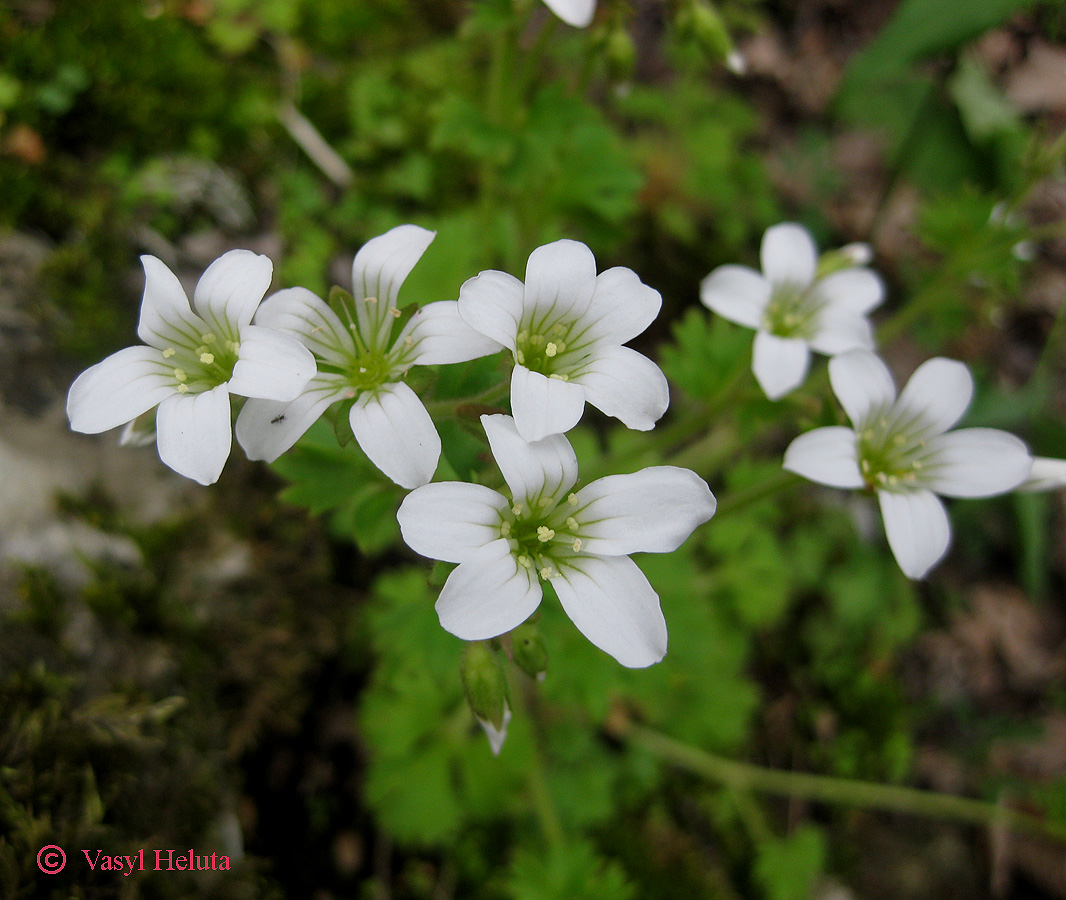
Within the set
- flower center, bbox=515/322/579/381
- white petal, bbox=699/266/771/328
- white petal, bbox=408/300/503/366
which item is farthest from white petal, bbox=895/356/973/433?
white petal, bbox=408/300/503/366

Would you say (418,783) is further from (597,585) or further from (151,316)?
(151,316)

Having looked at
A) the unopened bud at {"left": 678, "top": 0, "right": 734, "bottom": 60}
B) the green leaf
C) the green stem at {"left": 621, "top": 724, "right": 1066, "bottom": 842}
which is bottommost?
the green leaf

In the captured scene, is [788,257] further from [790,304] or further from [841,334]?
[841,334]

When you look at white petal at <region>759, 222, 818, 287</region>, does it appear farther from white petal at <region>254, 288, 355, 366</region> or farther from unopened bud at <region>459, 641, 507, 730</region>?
unopened bud at <region>459, 641, 507, 730</region>

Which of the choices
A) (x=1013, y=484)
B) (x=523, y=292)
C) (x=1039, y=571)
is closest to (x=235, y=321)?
(x=523, y=292)

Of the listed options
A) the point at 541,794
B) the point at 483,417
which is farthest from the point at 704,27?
the point at 541,794

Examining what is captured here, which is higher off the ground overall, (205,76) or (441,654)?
(205,76)
